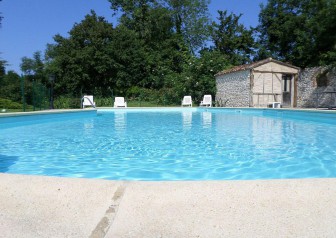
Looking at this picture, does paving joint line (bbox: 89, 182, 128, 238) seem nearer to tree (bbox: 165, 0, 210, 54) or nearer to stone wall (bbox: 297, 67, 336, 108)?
stone wall (bbox: 297, 67, 336, 108)

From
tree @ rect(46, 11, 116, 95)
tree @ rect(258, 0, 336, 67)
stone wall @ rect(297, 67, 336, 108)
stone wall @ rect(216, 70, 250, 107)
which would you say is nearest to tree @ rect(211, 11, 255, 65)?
tree @ rect(258, 0, 336, 67)

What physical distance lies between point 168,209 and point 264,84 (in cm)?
1802

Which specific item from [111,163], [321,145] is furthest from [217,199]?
[321,145]

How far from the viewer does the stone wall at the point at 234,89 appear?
61.2 feet

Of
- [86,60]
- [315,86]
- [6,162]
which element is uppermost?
[86,60]

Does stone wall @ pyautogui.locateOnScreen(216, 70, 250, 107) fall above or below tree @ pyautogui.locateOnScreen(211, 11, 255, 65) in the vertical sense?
below

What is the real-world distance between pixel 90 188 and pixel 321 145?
5.51 m

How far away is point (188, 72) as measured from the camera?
22.2 meters

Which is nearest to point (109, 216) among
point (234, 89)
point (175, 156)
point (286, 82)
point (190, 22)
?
point (175, 156)

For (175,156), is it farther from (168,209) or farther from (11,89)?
(11,89)

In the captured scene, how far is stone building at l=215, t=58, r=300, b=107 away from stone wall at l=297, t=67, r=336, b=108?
15.4 inches

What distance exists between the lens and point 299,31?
22.6 metres

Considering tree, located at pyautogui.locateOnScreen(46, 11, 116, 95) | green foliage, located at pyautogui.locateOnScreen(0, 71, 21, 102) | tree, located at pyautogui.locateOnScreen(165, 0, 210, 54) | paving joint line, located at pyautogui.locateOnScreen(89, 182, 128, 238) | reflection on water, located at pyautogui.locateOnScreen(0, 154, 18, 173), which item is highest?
tree, located at pyautogui.locateOnScreen(165, 0, 210, 54)

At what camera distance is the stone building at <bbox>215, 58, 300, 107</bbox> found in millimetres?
18297
